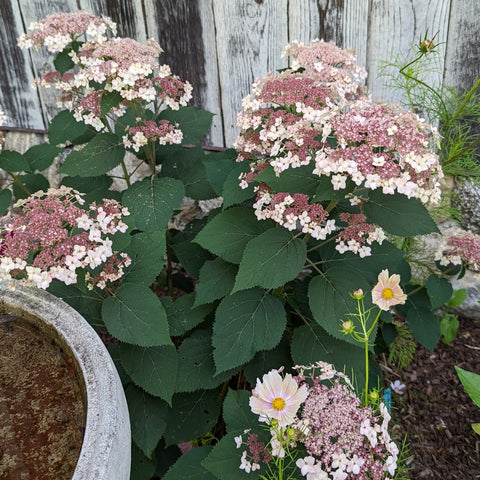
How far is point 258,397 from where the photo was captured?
1.03m

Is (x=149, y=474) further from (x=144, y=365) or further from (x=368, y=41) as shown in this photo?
(x=368, y=41)

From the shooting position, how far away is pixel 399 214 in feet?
4.44

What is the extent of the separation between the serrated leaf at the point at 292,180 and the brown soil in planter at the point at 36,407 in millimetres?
664

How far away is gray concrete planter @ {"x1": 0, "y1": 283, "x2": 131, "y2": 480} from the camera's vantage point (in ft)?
2.93

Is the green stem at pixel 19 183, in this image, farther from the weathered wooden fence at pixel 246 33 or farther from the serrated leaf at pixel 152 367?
the weathered wooden fence at pixel 246 33

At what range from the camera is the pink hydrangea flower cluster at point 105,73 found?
1538 mm

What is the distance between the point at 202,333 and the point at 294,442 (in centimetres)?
75

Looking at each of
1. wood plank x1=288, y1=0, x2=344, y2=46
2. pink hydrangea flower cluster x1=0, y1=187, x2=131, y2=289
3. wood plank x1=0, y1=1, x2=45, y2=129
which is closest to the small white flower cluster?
pink hydrangea flower cluster x1=0, y1=187, x2=131, y2=289

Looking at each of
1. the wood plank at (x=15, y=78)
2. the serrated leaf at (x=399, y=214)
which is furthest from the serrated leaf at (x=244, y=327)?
the wood plank at (x=15, y=78)

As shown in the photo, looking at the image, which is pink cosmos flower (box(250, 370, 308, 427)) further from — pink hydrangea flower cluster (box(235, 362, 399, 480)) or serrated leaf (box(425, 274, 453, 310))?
serrated leaf (box(425, 274, 453, 310))

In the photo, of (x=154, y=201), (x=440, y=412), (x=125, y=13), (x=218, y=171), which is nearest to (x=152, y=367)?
(x=154, y=201)

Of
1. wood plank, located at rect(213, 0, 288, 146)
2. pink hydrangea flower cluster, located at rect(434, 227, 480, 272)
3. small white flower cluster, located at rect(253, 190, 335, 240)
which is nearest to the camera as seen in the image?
small white flower cluster, located at rect(253, 190, 335, 240)

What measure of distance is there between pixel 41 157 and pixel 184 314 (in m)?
0.88

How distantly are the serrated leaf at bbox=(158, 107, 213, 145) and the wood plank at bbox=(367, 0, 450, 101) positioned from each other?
879mm
